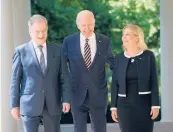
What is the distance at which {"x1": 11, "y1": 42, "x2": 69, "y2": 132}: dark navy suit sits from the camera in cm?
516

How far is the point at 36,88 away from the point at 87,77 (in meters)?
0.72

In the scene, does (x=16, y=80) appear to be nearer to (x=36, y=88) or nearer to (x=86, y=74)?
(x=36, y=88)

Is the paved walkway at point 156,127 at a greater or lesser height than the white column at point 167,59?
lesser

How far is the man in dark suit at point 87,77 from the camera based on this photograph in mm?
5629

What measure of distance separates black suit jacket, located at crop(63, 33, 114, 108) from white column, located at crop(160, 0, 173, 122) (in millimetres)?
2860

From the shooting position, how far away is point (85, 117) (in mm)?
5648

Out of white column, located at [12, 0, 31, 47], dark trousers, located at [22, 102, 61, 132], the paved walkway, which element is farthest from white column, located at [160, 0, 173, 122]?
dark trousers, located at [22, 102, 61, 132]

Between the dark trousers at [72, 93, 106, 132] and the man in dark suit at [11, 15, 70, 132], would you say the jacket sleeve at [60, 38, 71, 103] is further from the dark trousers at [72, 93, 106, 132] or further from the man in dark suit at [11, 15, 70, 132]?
the dark trousers at [72, 93, 106, 132]

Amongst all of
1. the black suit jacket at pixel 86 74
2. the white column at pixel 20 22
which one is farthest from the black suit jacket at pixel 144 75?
the white column at pixel 20 22

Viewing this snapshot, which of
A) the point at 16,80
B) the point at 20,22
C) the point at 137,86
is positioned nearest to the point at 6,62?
the point at 20,22

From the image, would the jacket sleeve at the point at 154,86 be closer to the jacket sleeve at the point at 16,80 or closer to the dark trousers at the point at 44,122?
the dark trousers at the point at 44,122

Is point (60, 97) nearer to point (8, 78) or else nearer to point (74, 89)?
point (74, 89)

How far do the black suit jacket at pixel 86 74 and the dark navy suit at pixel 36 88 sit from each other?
1.41 feet

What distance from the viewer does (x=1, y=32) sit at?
277 inches
